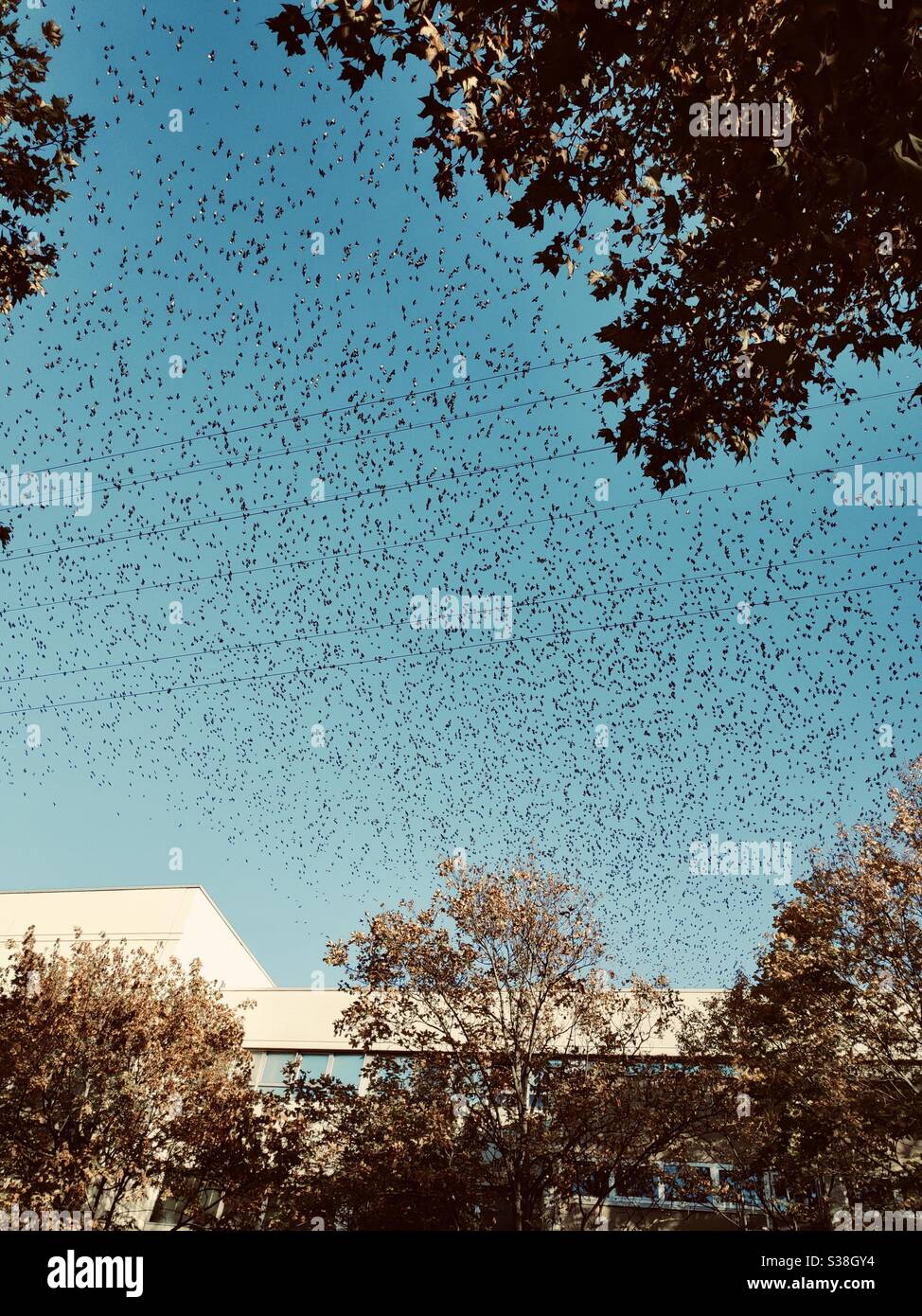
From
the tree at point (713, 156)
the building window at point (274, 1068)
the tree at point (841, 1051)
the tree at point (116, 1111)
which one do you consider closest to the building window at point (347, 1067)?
the building window at point (274, 1068)

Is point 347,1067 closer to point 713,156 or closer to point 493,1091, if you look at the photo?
point 493,1091

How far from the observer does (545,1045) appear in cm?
1541

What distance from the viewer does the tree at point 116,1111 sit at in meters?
15.1

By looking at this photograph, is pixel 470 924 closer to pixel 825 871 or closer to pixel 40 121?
pixel 825 871

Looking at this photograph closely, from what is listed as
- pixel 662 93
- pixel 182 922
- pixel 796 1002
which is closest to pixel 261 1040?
pixel 182 922

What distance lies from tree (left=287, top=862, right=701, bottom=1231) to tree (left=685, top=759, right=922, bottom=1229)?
6.10 feet

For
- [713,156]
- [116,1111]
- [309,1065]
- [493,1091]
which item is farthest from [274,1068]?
[713,156]

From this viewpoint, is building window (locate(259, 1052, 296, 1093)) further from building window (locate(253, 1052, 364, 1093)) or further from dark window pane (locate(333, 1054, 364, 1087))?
dark window pane (locate(333, 1054, 364, 1087))

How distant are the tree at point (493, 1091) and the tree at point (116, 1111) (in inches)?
70.5

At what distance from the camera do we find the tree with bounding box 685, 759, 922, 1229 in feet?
43.4

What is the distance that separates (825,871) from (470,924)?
26.8 ft

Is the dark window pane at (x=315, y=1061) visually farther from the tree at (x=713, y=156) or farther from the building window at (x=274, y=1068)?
the tree at (x=713, y=156)

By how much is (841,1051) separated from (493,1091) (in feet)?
24.3

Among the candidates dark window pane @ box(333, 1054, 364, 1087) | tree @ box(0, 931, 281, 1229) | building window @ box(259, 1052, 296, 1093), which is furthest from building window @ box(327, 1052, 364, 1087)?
tree @ box(0, 931, 281, 1229)
